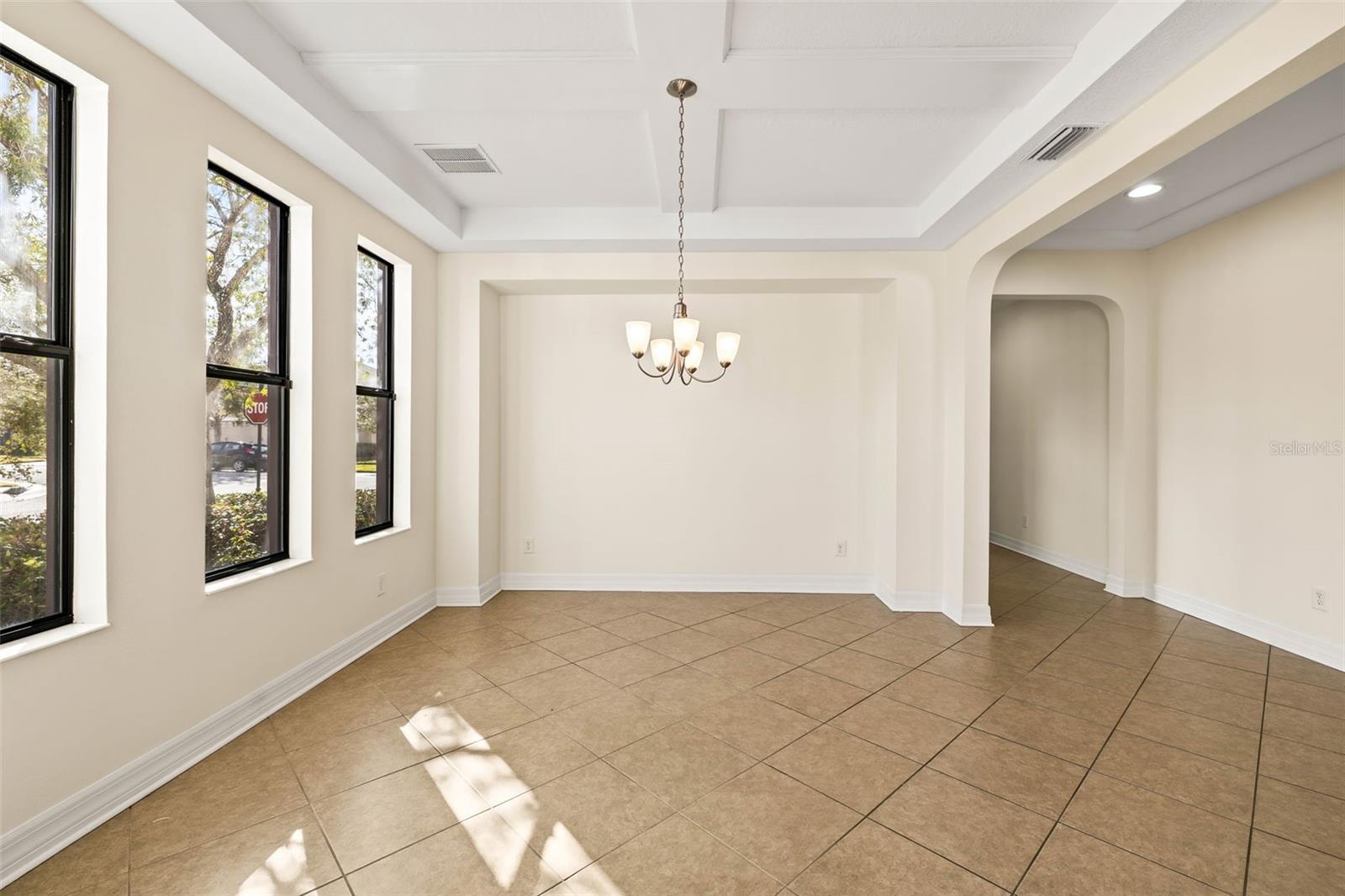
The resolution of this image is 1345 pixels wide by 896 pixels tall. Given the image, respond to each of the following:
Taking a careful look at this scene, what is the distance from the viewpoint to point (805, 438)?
4965 mm

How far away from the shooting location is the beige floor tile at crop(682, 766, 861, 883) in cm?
184

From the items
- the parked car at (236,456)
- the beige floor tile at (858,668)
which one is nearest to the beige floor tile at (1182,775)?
the beige floor tile at (858,668)

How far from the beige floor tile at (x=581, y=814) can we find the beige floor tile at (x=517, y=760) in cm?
7

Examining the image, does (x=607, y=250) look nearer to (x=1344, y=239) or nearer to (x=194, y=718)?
(x=194, y=718)

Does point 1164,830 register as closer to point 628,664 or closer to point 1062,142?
point 628,664

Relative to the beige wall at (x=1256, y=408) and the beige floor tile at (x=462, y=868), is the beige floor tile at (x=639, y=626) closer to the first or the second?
the beige floor tile at (x=462, y=868)

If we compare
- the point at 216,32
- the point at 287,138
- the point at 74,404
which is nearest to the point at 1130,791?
the point at 74,404

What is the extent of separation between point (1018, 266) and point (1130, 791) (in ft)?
12.9

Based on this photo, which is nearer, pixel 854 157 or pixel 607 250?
pixel 854 157

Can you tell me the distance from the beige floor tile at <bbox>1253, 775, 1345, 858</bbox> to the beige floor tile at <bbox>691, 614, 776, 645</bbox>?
2.42 m

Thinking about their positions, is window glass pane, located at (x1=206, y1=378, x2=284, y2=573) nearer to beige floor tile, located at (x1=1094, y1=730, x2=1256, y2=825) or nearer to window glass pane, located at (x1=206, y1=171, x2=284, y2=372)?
window glass pane, located at (x1=206, y1=171, x2=284, y2=372)

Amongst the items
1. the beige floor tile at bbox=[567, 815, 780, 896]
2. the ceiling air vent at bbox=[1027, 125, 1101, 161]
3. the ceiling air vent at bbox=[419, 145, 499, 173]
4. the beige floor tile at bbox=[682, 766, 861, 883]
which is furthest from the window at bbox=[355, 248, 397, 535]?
the ceiling air vent at bbox=[1027, 125, 1101, 161]

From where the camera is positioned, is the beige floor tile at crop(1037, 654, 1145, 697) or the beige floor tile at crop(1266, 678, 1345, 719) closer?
the beige floor tile at crop(1266, 678, 1345, 719)

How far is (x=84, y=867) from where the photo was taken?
1.77 metres
